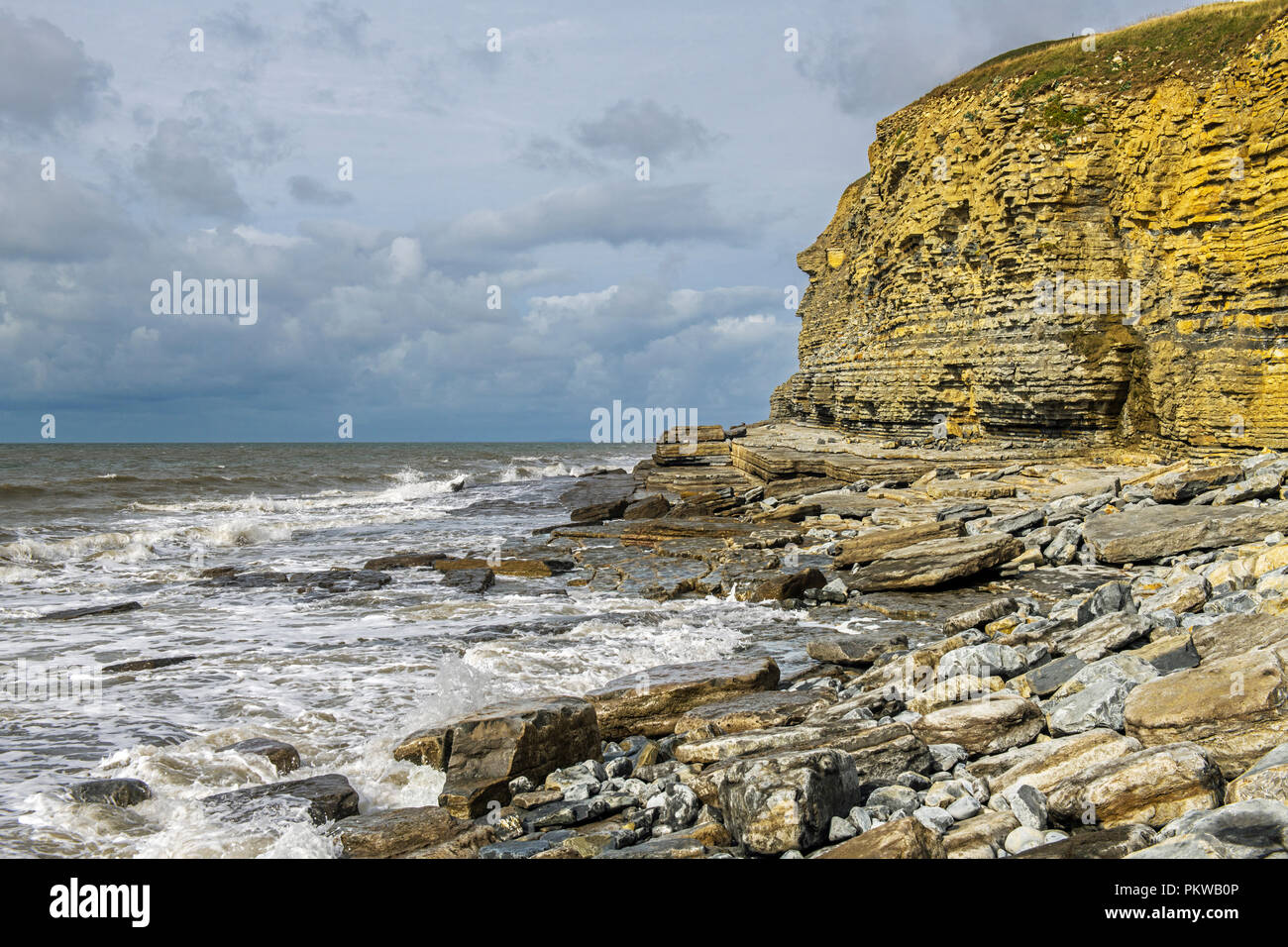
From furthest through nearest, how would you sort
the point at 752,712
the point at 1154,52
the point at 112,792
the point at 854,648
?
the point at 1154,52 → the point at 854,648 → the point at 752,712 → the point at 112,792

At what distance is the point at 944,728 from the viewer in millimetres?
5656

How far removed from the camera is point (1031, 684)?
6.44 m

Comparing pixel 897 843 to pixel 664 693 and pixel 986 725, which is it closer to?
pixel 986 725

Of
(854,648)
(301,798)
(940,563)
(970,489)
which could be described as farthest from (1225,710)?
(970,489)

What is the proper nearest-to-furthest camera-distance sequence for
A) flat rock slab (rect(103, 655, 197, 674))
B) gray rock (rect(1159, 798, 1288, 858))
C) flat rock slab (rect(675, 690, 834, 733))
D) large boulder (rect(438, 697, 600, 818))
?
gray rock (rect(1159, 798, 1288, 858)) < large boulder (rect(438, 697, 600, 818)) < flat rock slab (rect(675, 690, 834, 733)) < flat rock slab (rect(103, 655, 197, 674))

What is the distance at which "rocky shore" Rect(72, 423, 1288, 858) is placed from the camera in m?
4.18

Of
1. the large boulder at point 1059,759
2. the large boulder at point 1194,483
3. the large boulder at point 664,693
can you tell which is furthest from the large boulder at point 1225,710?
the large boulder at point 1194,483

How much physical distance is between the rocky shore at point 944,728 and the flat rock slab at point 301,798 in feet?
0.07

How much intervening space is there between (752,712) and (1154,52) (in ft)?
83.4

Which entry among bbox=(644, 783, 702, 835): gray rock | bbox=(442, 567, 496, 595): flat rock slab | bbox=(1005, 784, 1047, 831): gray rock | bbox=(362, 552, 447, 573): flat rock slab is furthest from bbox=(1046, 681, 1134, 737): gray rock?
bbox=(362, 552, 447, 573): flat rock slab

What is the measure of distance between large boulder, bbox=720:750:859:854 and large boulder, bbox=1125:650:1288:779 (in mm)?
1900

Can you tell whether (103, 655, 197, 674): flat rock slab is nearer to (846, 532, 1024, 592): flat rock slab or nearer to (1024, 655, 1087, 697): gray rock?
(1024, 655, 1087, 697): gray rock

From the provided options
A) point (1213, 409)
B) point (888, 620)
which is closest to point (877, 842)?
point (888, 620)

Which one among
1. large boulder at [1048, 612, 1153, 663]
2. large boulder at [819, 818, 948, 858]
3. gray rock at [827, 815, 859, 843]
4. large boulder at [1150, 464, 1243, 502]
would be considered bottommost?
gray rock at [827, 815, 859, 843]
